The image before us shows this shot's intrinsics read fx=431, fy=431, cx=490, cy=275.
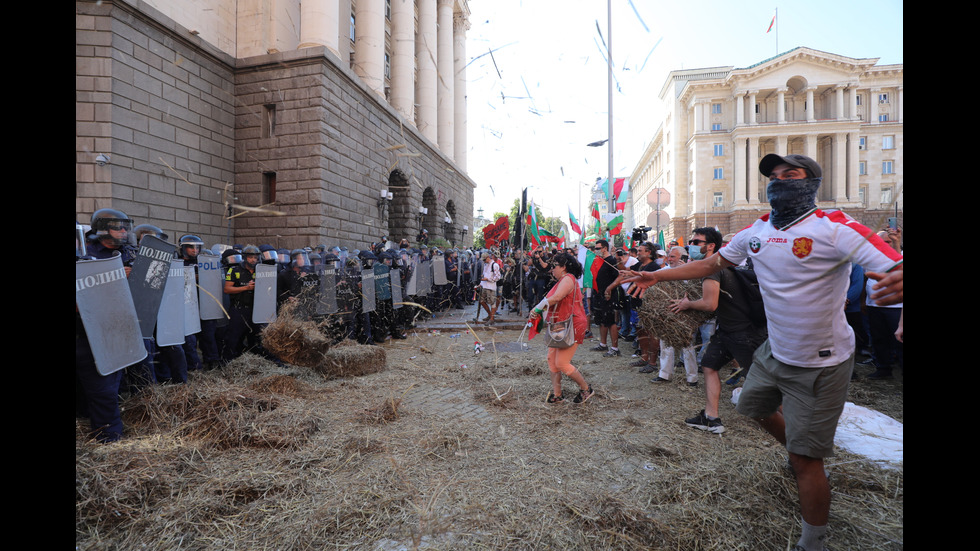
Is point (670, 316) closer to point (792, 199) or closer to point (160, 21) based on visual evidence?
point (792, 199)

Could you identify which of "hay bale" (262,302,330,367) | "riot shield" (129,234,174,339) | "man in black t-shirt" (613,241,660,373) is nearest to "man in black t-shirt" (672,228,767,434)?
"man in black t-shirt" (613,241,660,373)

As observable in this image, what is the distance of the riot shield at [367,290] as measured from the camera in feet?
28.2

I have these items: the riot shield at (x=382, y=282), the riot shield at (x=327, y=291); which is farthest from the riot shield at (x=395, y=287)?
the riot shield at (x=327, y=291)

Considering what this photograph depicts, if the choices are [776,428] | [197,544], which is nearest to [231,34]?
[197,544]

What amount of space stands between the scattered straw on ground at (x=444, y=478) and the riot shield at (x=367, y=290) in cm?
340

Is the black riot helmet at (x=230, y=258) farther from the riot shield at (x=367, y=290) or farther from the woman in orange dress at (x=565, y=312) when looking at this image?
the woman in orange dress at (x=565, y=312)

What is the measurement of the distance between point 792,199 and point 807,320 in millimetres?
673

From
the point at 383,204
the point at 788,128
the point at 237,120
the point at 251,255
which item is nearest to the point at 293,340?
the point at 251,255

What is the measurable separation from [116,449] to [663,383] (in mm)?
6034

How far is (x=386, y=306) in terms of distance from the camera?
9867mm

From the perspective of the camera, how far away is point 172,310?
201 inches

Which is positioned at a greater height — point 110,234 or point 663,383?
point 110,234
